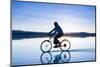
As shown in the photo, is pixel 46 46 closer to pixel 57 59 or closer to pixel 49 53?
pixel 49 53

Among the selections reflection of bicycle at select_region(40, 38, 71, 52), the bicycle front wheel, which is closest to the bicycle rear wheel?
reflection of bicycle at select_region(40, 38, 71, 52)

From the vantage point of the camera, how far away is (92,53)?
7.75ft

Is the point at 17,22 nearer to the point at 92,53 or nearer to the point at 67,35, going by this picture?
the point at 67,35

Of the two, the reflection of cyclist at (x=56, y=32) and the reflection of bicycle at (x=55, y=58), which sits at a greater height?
the reflection of cyclist at (x=56, y=32)

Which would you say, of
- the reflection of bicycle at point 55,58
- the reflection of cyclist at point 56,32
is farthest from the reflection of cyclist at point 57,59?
the reflection of cyclist at point 56,32

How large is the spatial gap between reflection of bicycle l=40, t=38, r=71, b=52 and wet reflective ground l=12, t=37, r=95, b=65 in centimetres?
3

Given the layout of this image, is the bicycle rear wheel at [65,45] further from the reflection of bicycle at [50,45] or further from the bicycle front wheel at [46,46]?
the bicycle front wheel at [46,46]

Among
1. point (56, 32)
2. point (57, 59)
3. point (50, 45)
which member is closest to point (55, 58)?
point (57, 59)

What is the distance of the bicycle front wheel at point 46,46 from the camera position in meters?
2.17

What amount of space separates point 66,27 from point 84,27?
0.22m

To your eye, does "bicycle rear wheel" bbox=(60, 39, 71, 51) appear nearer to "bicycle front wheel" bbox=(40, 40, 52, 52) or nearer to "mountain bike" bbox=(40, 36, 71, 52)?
"mountain bike" bbox=(40, 36, 71, 52)

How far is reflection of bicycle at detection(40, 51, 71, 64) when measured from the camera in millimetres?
2176

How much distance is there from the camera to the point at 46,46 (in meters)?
2.19

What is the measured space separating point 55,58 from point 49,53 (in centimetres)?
8
